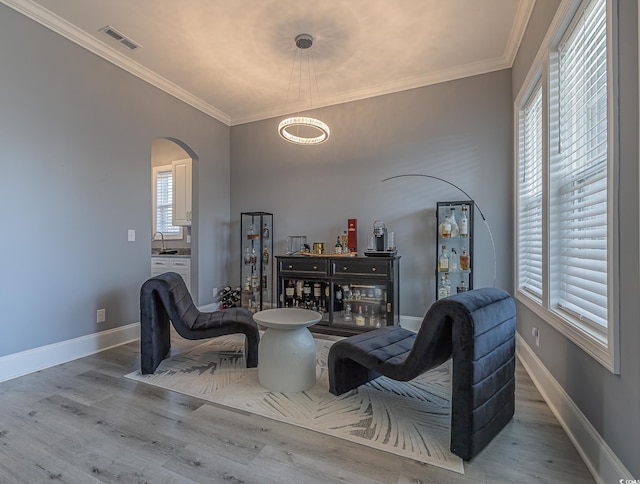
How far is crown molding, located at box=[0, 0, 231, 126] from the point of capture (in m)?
2.72

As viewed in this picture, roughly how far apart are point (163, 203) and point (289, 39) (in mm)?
4091

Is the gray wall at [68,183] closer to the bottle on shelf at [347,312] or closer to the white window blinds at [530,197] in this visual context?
the bottle on shelf at [347,312]

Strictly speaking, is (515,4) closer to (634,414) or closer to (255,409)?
(634,414)

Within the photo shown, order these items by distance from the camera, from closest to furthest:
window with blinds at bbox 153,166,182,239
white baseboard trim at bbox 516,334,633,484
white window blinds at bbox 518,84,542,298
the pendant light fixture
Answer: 1. white baseboard trim at bbox 516,334,633,484
2. white window blinds at bbox 518,84,542,298
3. the pendant light fixture
4. window with blinds at bbox 153,166,182,239

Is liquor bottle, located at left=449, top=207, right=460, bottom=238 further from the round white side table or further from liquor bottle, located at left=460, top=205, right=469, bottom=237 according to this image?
the round white side table

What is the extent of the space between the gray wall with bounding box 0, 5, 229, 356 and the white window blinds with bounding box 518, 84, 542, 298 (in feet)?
13.0

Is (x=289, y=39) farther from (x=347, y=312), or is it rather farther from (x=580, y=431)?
(x=580, y=431)

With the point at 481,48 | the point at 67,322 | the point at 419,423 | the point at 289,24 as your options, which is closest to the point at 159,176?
the point at 67,322

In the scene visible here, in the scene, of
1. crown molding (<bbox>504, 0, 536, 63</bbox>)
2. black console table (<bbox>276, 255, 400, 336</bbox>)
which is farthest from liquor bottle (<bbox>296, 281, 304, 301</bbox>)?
crown molding (<bbox>504, 0, 536, 63</bbox>)

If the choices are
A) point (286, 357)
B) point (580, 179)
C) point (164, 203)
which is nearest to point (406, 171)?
point (580, 179)

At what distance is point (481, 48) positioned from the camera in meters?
3.36

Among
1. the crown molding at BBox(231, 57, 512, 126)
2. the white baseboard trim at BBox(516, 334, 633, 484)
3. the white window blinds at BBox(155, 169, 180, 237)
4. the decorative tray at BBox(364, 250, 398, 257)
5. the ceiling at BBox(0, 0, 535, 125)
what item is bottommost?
the white baseboard trim at BBox(516, 334, 633, 484)

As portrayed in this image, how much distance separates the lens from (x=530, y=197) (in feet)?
10.1

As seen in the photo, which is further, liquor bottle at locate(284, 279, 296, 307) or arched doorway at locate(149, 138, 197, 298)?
arched doorway at locate(149, 138, 197, 298)
